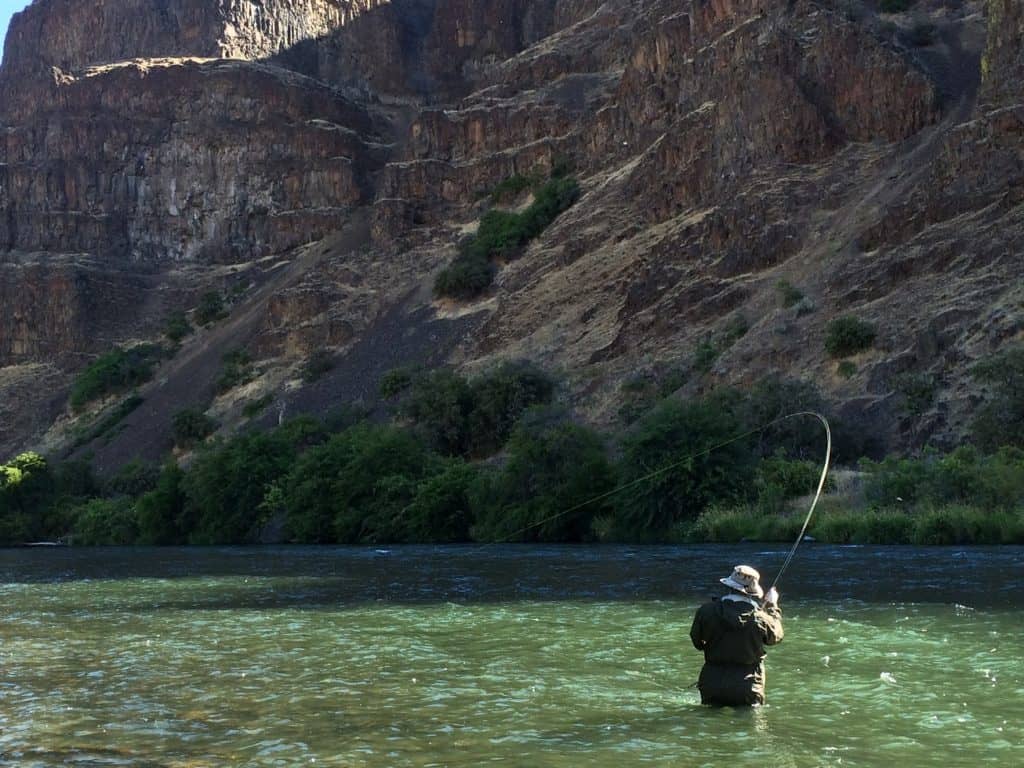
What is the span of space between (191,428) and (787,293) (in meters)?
40.8

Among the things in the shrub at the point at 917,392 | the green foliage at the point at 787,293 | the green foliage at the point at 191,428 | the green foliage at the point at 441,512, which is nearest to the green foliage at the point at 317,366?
the green foliage at the point at 191,428

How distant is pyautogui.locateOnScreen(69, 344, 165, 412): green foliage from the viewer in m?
94.3

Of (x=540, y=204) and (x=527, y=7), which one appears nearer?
(x=540, y=204)

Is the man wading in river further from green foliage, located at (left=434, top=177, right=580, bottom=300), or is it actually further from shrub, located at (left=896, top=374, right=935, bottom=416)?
green foliage, located at (left=434, top=177, right=580, bottom=300)

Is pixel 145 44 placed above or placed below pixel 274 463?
above

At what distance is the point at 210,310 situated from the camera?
10006cm

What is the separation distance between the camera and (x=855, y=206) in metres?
55.0

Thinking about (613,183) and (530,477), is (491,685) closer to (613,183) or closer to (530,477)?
(530,477)

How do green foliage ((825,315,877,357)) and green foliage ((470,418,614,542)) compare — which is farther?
green foliage ((825,315,877,357))

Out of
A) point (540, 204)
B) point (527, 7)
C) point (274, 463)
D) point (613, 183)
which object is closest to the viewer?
point (274, 463)

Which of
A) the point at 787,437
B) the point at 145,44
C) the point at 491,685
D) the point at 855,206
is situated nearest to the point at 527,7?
the point at 145,44

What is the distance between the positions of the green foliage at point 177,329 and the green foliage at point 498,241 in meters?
30.7

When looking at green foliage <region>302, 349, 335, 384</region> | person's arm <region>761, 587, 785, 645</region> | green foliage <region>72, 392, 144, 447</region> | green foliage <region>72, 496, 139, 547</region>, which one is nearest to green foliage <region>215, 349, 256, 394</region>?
green foliage <region>302, 349, 335, 384</region>

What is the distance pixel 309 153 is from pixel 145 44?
106 ft
